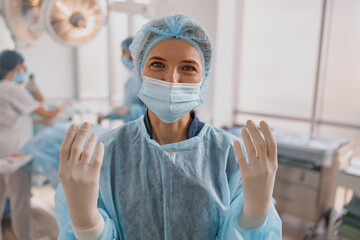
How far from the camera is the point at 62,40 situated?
159 centimetres

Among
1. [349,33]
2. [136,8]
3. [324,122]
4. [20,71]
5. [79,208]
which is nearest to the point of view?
[79,208]

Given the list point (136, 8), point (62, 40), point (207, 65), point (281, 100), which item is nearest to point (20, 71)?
point (62, 40)

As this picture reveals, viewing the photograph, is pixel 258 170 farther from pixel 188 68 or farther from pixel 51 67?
pixel 51 67

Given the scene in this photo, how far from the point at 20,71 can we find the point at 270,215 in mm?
Answer: 2298

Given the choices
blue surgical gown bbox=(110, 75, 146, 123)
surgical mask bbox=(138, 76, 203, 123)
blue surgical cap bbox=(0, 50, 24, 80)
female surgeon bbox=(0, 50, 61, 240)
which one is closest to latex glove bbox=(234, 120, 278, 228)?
surgical mask bbox=(138, 76, 203, 123)

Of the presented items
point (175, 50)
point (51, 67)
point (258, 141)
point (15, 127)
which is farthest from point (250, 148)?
point (51, 67)

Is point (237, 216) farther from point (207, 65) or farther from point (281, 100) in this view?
point (281, 100)

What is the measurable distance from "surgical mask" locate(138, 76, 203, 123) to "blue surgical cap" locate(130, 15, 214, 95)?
0.09m

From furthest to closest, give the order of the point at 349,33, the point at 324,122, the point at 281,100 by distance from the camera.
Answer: the point at 281,100 < the point at 324,122 < the point at 349,33

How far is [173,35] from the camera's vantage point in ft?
2.55

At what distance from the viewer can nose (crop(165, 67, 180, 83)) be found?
0.78 m

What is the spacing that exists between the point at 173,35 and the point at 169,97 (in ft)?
0.60

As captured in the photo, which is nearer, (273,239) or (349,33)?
(273,239)

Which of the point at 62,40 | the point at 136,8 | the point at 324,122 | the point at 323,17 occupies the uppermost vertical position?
the point at 323,17
